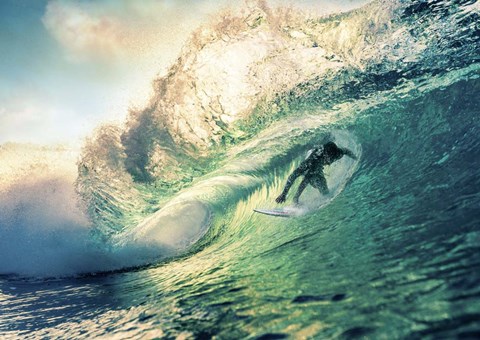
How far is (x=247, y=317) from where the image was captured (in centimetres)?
243

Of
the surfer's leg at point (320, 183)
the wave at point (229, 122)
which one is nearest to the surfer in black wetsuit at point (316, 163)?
the surfer's leg at point (320, 183)

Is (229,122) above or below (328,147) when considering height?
above

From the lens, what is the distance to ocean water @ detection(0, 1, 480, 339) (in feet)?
7.34

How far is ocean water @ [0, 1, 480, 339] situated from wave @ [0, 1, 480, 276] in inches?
2.8

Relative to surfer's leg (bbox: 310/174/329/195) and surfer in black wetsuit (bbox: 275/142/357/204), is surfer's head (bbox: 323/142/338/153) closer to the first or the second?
surfer in black wetsuit (bbox: 275/142/357/204)

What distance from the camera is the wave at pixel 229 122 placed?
8656 millimetres

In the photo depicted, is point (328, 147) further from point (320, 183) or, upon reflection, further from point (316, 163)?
point (320, 183)

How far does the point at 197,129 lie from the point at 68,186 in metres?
5.19

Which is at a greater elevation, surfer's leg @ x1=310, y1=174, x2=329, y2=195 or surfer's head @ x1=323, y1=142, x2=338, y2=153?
surfer's head @ x1=323, y1=142, x2=338, y2=153

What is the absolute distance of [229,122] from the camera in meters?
9.80

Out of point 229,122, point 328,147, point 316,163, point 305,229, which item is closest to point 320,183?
point 316,163

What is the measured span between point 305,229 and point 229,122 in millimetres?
5462

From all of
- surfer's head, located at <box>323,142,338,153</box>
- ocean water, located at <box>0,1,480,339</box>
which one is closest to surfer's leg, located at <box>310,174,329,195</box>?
ocean water, located at <box>0,1,480,339</box>

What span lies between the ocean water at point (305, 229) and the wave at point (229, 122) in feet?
0.23
